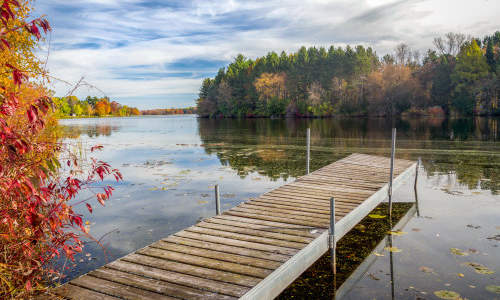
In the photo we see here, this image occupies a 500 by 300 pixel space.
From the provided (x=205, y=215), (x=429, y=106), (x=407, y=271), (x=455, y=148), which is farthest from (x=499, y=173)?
(x=429, y=106)

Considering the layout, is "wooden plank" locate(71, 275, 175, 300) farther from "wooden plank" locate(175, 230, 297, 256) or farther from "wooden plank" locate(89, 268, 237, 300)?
"wooden plank" locate(175, 230, 297, 256)

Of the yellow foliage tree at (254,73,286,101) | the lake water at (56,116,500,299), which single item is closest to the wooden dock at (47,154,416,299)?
the lake water at (56,116,500,299)

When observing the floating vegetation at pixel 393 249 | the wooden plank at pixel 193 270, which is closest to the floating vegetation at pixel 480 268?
the floating vegetation at pixel 393 249

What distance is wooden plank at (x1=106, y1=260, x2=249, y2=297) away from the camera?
12.1ft

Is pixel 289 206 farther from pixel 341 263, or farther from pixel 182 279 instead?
pixel 182 279

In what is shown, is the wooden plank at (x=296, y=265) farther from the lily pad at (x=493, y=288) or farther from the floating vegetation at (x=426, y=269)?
the lily pad at (x=493, y=288)

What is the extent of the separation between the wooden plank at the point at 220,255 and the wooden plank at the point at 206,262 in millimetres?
78

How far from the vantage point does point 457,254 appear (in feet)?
18.8

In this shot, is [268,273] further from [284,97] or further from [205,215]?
[284,97]

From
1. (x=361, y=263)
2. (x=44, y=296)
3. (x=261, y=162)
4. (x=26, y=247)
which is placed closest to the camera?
(x=26, y=247)

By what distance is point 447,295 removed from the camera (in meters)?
4.49

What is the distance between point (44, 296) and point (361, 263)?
456 centimetres

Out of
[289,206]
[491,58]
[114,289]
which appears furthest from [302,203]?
[491,58]

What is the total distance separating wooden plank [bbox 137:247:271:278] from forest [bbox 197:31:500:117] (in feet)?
183
